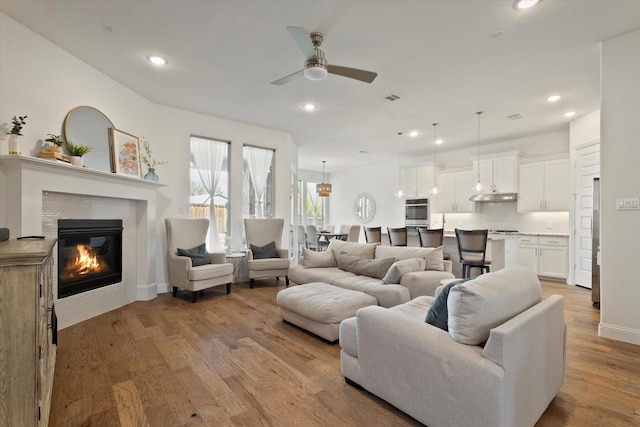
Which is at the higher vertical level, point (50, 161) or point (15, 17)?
point (15, 17)

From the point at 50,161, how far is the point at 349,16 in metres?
3.03

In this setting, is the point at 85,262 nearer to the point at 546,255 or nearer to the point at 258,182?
the point at 258,182

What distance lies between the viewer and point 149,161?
4473mm

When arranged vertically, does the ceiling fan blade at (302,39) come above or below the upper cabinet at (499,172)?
above

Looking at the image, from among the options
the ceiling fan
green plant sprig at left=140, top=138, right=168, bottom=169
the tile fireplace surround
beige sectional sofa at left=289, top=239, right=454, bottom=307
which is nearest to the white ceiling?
the ceiling fan

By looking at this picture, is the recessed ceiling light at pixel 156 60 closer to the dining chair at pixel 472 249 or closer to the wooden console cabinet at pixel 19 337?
the wooden console cabinet at pixel 19 337

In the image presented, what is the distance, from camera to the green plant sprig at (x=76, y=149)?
3.18 metres

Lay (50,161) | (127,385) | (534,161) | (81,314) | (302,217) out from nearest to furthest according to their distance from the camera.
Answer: (127,385), (50,161), (81,314), (534,161), (302,217)

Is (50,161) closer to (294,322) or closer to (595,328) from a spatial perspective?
(294,322)

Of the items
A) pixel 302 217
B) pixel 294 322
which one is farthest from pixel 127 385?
pixel 302 217

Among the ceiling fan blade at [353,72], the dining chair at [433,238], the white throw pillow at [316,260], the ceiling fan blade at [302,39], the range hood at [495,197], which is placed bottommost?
the white throw pillow at [316,260]

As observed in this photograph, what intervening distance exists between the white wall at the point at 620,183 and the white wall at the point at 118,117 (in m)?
4.63

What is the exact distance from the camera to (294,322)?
3078 mm

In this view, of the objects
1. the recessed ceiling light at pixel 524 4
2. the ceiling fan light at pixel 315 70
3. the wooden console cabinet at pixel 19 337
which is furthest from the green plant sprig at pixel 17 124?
the recessed ceiling light at pixel 524 4
